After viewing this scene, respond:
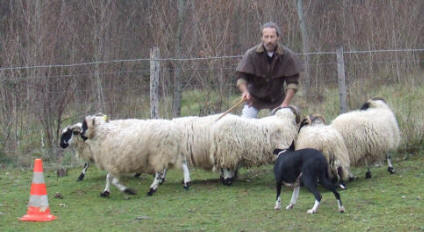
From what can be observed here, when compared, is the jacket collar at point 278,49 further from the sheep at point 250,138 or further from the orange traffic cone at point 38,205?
the orange traffic cone at point 38,205

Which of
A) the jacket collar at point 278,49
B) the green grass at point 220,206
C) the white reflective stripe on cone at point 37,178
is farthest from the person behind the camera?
the jacket collar at point 278,49

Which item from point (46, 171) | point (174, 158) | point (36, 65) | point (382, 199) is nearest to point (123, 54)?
point (36, 65)

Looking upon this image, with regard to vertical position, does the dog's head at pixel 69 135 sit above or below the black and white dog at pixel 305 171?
above

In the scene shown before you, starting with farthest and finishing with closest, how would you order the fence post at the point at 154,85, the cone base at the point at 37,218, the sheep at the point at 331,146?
the fence post at the point at 154,85 → the sheep at the point at 331,146 → the cone base at the point at 37,218

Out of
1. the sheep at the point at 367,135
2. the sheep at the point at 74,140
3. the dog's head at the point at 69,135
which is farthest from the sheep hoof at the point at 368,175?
the dog's head at the point at 69,135

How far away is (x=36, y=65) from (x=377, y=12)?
24.0 feet

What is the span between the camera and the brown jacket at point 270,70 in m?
8.98

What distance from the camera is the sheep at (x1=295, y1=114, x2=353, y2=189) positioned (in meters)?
8.17

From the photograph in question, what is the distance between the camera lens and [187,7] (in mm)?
15773

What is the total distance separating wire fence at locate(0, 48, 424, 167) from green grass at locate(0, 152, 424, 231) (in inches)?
75.0

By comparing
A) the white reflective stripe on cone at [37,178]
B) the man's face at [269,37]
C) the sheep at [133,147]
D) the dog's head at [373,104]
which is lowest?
the white reflective stripe on cone at [37,178]

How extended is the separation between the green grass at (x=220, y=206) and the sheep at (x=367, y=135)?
0.33 m

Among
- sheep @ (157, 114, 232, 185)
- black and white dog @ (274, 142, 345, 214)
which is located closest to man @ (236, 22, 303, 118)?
sheep @ (157, 114, 232, 185)

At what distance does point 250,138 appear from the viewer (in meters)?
8.93
